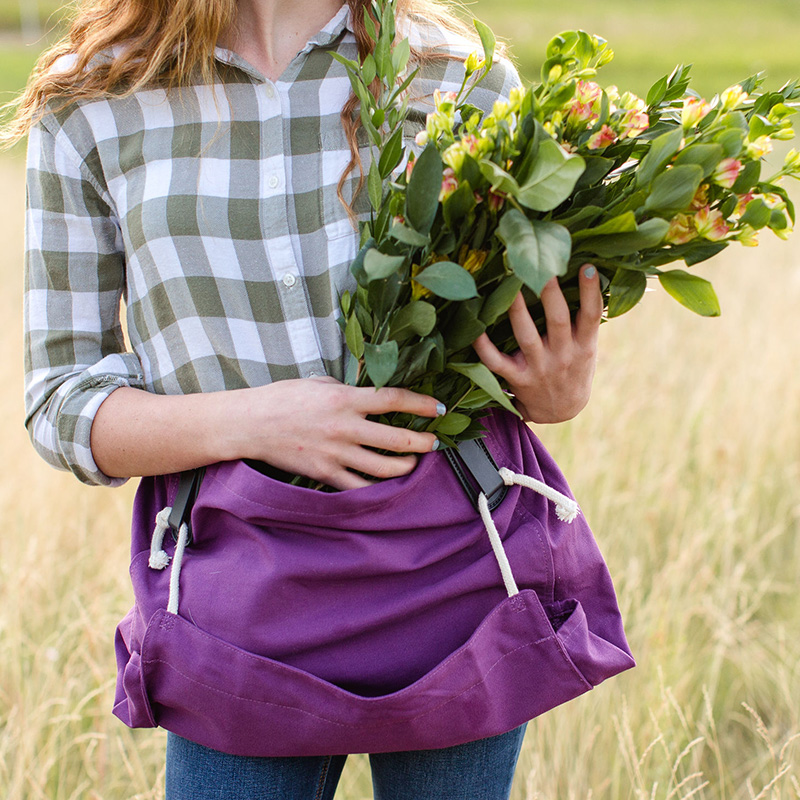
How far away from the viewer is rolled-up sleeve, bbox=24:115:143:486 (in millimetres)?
1034

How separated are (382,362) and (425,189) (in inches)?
7.4

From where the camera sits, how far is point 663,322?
389cm

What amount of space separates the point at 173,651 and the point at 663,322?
3.45 m

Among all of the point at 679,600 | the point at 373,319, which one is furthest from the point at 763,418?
the point at 373,319

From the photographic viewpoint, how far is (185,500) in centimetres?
101

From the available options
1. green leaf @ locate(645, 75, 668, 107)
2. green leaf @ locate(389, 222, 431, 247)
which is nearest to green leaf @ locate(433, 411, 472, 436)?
green leaf @ locate(389, 222, 431, 247)

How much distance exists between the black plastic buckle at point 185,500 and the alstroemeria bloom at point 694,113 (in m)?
0.70

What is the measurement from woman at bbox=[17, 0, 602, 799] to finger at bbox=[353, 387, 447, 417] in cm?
7

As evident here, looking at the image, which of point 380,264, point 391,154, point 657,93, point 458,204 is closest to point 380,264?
point 380,264

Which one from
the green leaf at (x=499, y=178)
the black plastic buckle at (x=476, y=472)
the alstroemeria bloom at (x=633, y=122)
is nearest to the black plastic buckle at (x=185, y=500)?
the black plastic buckle at (x=476, y=472)

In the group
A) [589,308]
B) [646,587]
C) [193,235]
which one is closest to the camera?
[589,308]

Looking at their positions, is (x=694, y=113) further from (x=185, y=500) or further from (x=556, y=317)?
(x=185, y=500)

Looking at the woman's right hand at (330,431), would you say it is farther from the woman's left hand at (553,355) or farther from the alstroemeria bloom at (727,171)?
the alstroemeria bloom at (727,171)

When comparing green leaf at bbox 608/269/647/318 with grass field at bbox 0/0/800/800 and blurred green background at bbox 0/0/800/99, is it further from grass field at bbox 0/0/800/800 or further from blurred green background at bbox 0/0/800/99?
blurred green background at bbox 0/0/800/99
